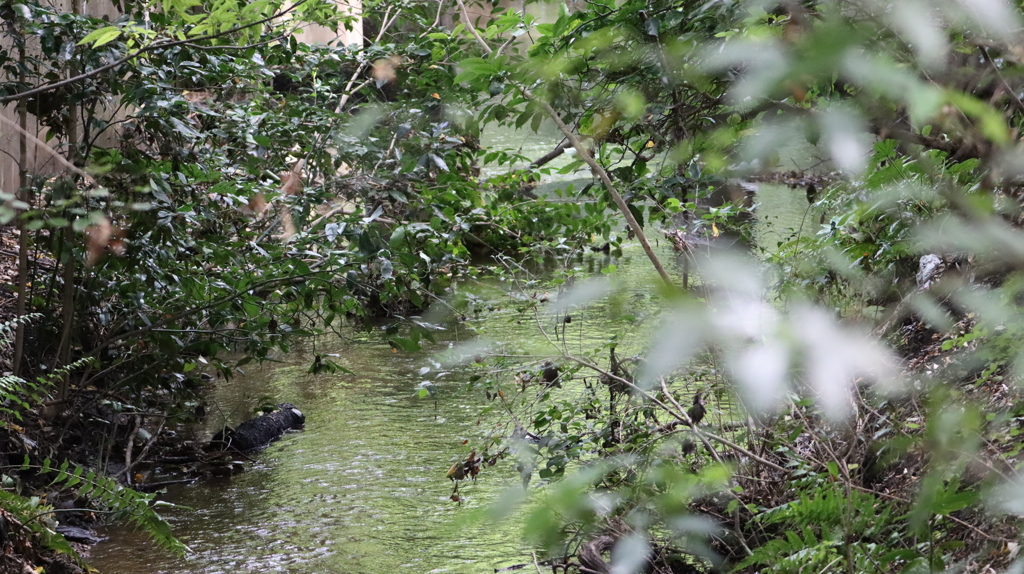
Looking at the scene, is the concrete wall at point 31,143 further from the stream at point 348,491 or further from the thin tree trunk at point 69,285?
the stream at point 348,491

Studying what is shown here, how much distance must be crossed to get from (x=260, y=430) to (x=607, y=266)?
313 centimetres

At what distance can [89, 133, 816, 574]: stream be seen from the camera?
3904 millimetres

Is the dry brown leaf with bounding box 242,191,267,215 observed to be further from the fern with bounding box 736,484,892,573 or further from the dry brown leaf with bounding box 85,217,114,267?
the fern with bounding box 736,484,892,573

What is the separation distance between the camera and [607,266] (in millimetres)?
2930

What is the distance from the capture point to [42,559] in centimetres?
353

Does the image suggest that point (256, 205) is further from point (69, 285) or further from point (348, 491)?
point (348, 491)

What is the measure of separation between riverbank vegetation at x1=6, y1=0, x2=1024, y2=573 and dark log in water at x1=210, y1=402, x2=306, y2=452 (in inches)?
13.8

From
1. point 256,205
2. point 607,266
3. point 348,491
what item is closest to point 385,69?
point 256,205

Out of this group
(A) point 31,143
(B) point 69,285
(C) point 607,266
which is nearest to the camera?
(C) point 607,266

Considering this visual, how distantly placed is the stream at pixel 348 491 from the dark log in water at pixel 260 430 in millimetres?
85

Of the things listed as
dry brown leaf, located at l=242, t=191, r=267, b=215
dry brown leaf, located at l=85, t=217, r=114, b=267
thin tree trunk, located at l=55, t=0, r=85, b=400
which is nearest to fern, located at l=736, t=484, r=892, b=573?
dry brown leaf, located at l=85, t=217, r=114, b=267

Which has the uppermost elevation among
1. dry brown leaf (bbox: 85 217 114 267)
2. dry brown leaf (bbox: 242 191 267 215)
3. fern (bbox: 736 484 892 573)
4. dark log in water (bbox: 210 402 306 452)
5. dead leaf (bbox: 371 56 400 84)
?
dead leaf (bbox: 371 56 400 84)

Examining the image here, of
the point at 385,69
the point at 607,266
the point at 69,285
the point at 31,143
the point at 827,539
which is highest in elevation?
the point at 385,69

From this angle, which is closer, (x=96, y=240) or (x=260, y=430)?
(x=96, y=240)
